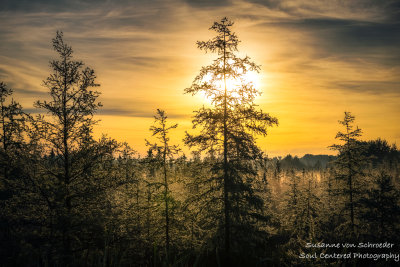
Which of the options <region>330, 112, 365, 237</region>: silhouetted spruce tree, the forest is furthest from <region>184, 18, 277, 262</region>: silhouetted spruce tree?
<region>330, 112, 365, 237</region>: silhouetted spruce tree

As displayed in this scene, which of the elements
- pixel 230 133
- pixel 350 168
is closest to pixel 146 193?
pixel 230 133

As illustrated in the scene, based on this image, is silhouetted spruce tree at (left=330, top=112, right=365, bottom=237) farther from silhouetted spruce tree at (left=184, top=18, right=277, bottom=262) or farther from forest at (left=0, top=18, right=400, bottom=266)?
silhouetted spruce tree at (left=184, top=18, right=277, bottom=262)

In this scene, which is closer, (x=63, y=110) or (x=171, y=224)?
(x=63, y=110)

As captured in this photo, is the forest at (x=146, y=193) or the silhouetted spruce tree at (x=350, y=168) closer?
the forest at (x=146, y=193)

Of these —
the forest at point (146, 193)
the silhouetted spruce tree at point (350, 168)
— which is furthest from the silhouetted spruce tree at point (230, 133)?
the silhouetted spruce tree at point (350, 168)

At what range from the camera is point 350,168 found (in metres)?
21.6

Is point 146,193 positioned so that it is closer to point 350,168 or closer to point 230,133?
point 230,133

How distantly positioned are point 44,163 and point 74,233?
3321 millimetres

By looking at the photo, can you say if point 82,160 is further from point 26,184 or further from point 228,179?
point 228,179

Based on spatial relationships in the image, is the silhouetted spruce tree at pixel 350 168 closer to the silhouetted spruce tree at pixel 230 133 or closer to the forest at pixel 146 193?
the forest at pixel 146 193

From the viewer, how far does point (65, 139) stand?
10.9 metres

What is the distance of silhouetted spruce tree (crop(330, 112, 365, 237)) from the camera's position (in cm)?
2166

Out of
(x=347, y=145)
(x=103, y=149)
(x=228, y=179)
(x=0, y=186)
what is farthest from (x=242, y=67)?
(x=347, y=145)

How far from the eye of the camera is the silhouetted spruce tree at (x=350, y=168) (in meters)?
21.7
